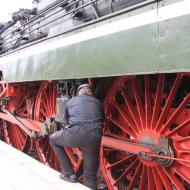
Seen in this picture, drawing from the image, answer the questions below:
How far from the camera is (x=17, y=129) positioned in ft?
25.7

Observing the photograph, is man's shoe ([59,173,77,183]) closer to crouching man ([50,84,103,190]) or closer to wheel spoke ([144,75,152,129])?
crouching man ([50,84,103,190])

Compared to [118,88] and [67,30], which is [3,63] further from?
[118,88]

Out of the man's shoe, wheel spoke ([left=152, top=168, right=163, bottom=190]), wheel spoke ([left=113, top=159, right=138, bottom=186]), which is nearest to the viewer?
wheel spoke ([left=152, top=168, right=163, bottom=190])

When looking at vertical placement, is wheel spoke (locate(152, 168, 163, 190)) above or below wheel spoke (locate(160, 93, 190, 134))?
below

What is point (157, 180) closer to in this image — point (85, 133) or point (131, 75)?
point (85, 133)

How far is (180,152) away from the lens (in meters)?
3.51

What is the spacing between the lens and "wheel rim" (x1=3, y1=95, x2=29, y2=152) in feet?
24.0

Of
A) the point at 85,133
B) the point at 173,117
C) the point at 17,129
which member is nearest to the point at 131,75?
the point at 173,117

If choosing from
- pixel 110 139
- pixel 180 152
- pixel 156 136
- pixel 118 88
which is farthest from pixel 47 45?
pixel 180 152

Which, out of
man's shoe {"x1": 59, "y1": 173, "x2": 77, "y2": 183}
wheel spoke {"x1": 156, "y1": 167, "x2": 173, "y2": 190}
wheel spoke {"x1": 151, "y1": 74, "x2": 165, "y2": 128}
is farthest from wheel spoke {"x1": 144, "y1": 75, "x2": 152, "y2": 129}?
man's shoe {"x1": 59, "y1": 173, "x2": 77, "y2": 183}

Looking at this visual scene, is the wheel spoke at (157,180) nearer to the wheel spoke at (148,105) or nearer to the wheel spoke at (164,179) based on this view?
the wheel spoke at (164,179)

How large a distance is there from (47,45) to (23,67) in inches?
35.8

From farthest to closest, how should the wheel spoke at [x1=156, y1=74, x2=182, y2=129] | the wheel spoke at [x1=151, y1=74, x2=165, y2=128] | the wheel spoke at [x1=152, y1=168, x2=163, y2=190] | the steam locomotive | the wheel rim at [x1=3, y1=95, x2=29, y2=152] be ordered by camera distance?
the wheel rim at [x1=3, y1=95, x2=29, y2=152]
the wheel spoke at [x1=152, y1=168, x2=163, y2=190]
the wheel spoke at [x1=151, y1=74, x2=165, y2=128]
the wheel spoke at [x1=156, y1=74, x2=182, y2=129]
the steam locomotive

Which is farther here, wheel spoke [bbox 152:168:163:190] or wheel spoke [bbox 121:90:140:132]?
wheel spoke [bbox 121:90:140:132]
